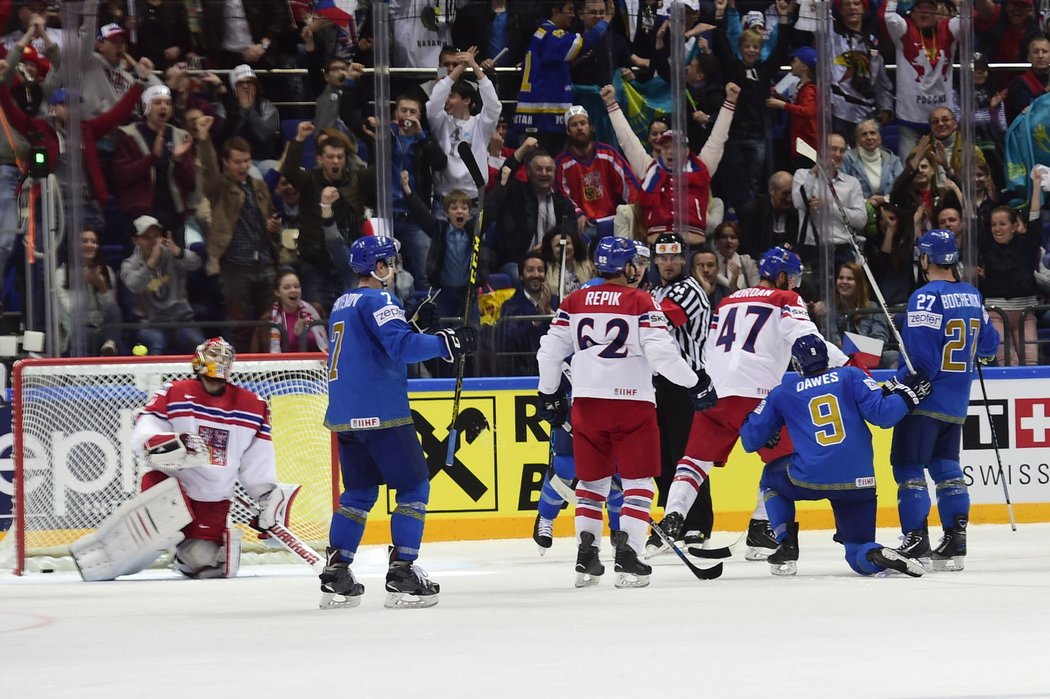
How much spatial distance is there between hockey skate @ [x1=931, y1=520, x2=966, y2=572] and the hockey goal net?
3262mm

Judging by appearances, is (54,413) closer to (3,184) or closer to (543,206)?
(3,184)

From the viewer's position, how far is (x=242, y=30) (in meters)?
10.5

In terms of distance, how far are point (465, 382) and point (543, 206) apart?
1250mm

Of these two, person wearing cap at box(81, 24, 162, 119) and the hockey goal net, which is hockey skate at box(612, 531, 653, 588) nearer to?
the hockey goal net

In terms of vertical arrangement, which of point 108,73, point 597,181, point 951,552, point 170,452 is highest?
point 108,73

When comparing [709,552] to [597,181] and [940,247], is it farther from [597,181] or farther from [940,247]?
[597,181]

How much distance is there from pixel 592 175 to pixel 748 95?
121cm

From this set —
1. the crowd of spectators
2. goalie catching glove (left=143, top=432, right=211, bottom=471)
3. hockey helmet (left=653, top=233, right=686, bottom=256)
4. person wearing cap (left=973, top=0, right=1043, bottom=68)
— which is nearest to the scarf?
the crowd of spectators

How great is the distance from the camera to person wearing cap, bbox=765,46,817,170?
1083 centimetres

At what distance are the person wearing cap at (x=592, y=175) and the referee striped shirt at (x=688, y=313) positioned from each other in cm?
161

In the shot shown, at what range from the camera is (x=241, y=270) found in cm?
1005

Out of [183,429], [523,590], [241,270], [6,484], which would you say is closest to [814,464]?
[523,590]

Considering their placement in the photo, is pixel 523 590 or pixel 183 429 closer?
pixel 523 590

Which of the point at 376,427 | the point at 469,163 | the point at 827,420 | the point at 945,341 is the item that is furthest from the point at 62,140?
the point at 945,341
